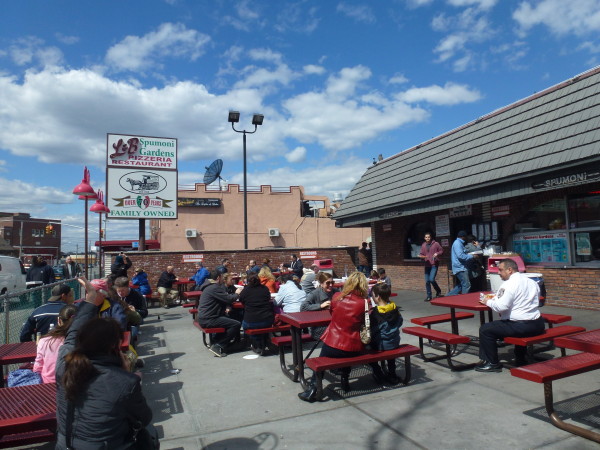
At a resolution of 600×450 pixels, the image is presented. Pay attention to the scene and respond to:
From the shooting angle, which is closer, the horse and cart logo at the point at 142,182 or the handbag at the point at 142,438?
the handbag at the point at 142,438

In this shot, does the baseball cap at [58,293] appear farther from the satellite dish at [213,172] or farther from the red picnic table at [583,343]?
the satellite dish at [213,172]

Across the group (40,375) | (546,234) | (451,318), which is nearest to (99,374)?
(40,375)

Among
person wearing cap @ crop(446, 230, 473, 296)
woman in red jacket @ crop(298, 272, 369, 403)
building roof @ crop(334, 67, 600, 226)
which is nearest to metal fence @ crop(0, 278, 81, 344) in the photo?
woman in red jacket @ crop(298, 272, 369, 403)

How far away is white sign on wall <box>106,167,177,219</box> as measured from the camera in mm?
17078

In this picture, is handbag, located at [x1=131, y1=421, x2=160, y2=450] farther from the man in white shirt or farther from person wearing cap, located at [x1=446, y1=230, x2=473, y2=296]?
person wearing cap, located at [x1=446, y1=230, x2=473, y2=296]

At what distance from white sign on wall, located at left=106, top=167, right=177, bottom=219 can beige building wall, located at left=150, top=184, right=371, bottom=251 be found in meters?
14.0

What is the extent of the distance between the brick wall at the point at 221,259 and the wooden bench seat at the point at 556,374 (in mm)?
14365

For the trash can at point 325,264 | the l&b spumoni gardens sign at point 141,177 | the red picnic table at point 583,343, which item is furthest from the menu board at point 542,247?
the l&b spumoni gardens sign at point 141,177

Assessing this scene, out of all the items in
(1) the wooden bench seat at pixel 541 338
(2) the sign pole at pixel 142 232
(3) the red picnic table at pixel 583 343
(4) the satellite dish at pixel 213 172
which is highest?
(4) the satellite dish at pixel 213 172

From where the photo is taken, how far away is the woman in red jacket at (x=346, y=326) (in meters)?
4.86

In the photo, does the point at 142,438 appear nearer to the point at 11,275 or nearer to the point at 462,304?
the point at 462,304

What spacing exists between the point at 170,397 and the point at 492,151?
9175 millimetres

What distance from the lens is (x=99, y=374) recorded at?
8.50 feet

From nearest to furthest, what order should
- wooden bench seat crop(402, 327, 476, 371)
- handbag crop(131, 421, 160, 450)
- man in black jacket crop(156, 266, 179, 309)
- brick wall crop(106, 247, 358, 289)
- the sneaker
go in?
1. handbag crop(131, 421, 160, 450)
2. wooden bench seat crop(402, 327, 476, 371)
3. the sneaker
4. man in black jacket crop(156, 266, 179, 309)
5. brick wall crop(106, 247, 358, 289)
